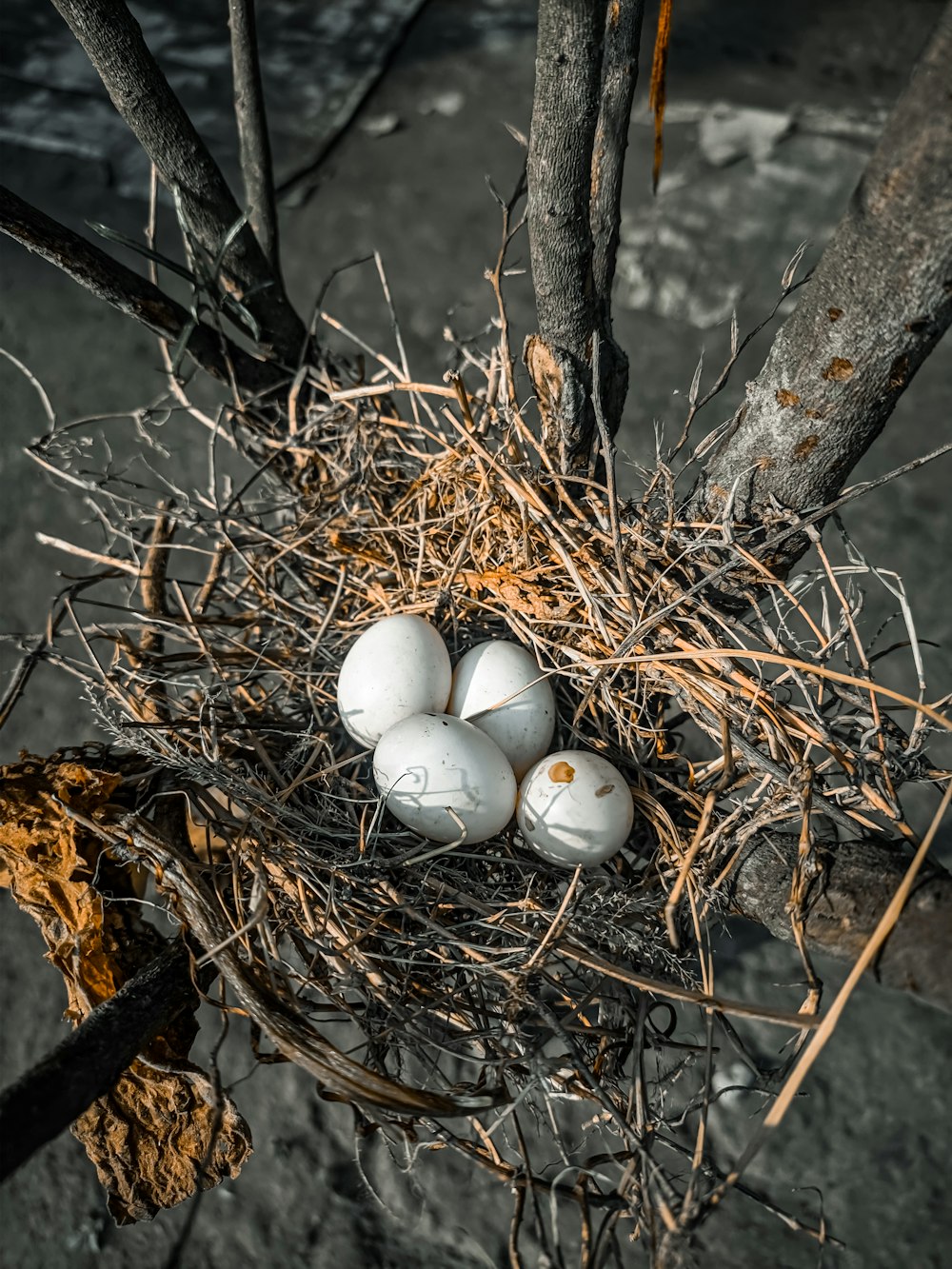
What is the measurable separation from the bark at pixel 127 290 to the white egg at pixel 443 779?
0.41 meters

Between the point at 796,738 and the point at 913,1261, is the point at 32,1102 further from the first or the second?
the point at 913,1261

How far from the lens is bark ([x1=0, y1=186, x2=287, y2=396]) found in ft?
2.57

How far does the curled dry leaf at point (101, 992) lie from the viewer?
2.49 feet

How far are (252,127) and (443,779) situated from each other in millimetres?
669

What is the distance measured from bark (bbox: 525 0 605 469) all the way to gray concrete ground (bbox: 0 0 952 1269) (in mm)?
575

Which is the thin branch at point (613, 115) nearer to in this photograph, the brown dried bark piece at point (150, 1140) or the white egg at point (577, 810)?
the white egg at point (577, 810)

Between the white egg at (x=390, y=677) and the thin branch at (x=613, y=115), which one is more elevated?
the thin branch at (x=613, y=115)

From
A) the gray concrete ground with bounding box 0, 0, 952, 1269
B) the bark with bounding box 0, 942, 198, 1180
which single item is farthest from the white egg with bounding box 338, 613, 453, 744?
the gray concrete ground with bounding box 0, 0, 952, 1269

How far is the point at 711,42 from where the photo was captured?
2.40m

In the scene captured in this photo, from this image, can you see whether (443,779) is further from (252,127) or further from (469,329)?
(469,329)

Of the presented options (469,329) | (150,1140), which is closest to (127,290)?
(150,1140)

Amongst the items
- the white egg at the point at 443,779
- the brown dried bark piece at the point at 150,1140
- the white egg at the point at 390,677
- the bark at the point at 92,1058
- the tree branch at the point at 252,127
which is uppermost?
the tree branch at the point at 252,127

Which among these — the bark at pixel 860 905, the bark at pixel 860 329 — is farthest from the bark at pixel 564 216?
the bark at pixel 860 905

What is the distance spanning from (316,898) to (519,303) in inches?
64.7
